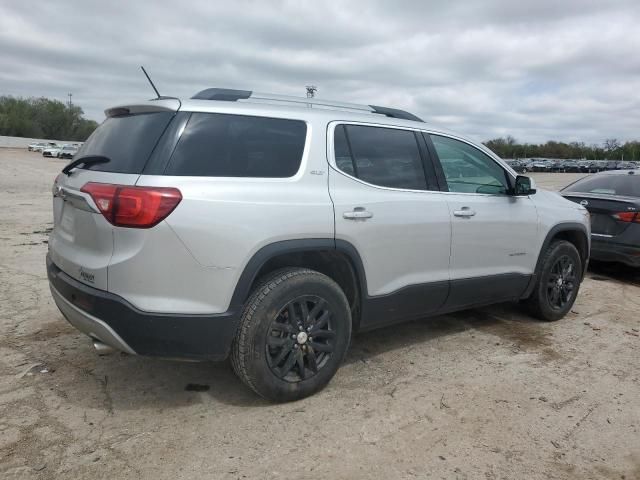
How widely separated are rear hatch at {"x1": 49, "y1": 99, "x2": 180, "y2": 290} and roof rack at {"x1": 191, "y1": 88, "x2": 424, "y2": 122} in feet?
1.25

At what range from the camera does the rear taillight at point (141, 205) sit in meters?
2.85

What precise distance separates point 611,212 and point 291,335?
5.60m

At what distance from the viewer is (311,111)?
366cm

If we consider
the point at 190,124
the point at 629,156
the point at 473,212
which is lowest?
the point at 473,212

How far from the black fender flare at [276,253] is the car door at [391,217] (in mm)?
51

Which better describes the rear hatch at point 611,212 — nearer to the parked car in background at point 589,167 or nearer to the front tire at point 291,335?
Result: the front tire at point 291,335

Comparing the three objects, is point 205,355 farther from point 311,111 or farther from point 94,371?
point 311,111

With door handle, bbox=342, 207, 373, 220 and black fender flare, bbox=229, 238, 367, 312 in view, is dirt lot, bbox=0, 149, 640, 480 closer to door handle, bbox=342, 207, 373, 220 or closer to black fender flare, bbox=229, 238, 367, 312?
black fender flare, bbox=229, 238, 367, 312

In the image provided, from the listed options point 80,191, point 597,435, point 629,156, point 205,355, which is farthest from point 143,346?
point 629,156

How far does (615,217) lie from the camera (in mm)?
7059

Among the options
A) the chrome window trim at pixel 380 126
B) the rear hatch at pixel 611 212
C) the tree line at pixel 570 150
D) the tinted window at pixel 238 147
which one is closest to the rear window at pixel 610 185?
the rear hatch at pixel 611 212

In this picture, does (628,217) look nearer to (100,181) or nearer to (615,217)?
(615,217)

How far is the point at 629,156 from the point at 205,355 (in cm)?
12366

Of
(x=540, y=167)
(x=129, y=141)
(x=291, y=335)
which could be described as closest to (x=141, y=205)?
(x=129, y=141)
